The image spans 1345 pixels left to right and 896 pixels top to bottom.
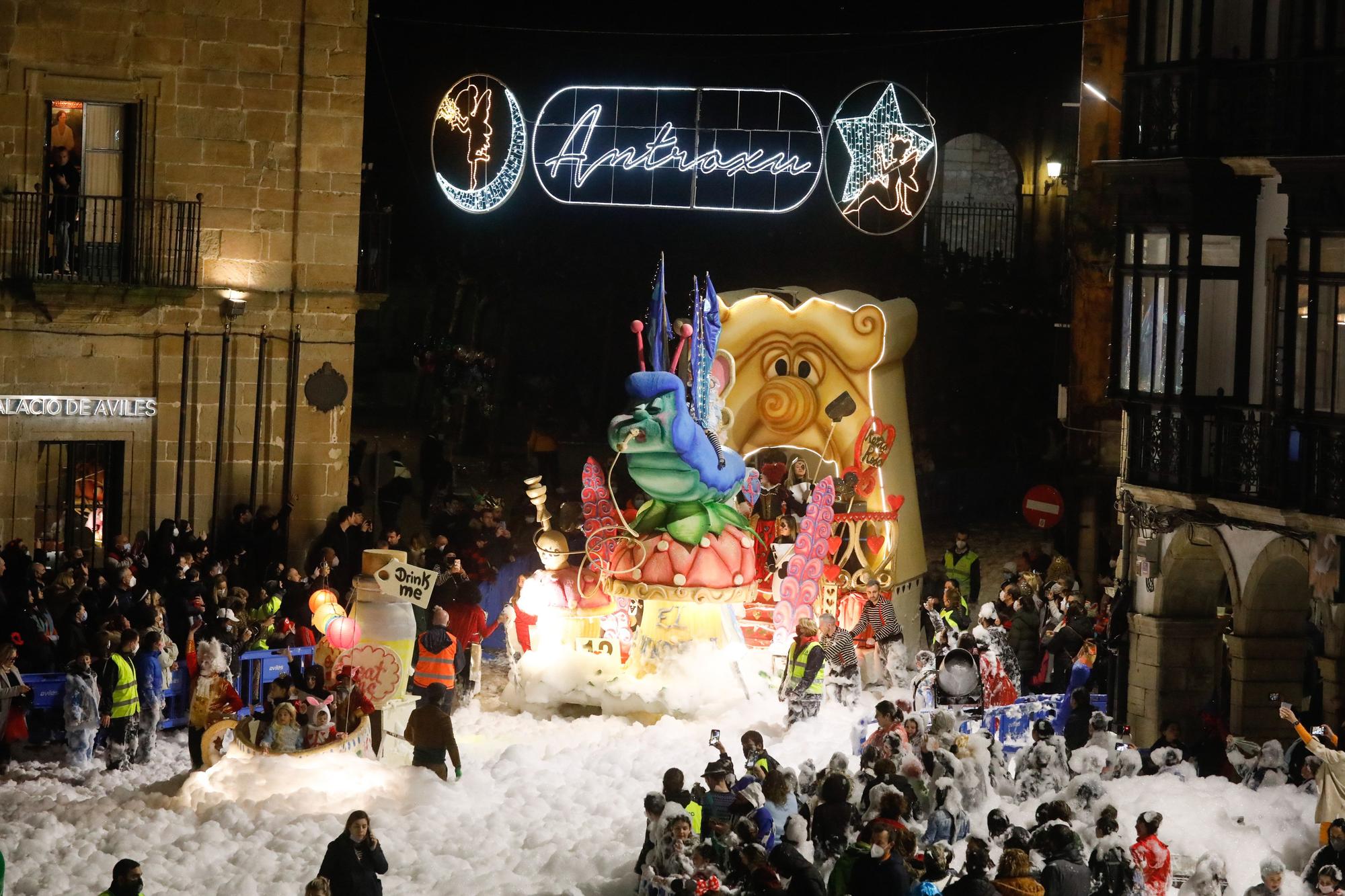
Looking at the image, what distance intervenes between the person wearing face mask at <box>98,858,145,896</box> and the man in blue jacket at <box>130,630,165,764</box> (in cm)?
621

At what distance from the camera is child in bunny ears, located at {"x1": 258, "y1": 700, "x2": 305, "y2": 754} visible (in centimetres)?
1789

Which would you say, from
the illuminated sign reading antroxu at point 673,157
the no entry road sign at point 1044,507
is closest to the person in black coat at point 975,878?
the illuminated sign reading antroxu at point 673,157

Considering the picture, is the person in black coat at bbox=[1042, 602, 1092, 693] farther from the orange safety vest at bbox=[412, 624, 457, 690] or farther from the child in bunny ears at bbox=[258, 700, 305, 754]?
the child in bunny ears at bbox=[258, 700, 305, 754]

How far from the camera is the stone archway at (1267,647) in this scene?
21453 mm

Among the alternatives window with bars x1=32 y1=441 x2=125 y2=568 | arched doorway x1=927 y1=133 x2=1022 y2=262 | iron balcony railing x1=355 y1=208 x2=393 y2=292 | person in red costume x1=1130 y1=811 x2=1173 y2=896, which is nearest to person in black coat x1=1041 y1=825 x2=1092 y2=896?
person in red costume x1=1130 y1=811 x2=1173 y2=896

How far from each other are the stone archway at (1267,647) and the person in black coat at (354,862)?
33.6 feet

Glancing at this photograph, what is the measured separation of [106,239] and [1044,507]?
1179 cm

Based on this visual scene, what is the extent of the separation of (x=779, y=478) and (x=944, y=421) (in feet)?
36.1

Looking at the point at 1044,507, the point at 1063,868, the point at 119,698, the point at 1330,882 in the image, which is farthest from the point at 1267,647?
the point at 119,698

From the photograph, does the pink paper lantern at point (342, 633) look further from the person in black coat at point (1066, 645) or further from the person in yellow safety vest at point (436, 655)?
the person in black coat at point (1066, 645)

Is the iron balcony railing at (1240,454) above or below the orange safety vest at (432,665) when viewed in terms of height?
above

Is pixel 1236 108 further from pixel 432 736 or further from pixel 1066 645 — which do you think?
pixel 432 736

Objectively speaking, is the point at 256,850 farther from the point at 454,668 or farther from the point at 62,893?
the point at 454,668

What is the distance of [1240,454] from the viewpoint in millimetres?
20859
